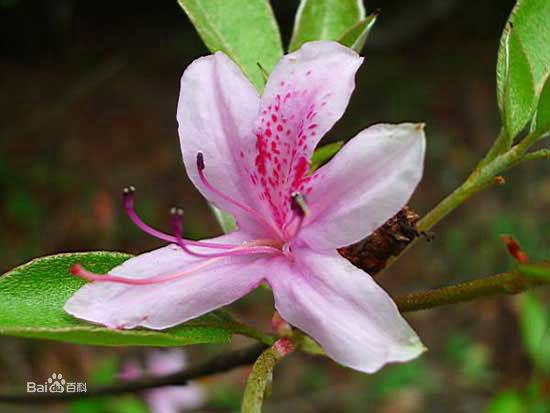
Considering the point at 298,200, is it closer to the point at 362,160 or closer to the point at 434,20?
the point at 362,160

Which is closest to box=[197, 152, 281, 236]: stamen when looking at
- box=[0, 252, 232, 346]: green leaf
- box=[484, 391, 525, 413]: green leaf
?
box=[0, 252, 232, 346]: green leaf

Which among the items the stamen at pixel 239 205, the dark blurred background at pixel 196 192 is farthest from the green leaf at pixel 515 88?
the dark blurred background at pixel 196 192

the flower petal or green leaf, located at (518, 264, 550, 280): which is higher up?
green leaf, located at (518, 264, 550, 280)

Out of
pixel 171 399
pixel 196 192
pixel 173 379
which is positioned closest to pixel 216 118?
pixel 173 379

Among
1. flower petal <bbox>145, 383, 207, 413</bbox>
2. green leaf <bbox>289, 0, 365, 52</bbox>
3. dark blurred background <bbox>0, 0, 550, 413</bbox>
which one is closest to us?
green leaf <bbox>289, 0, 365, 52</bbox>

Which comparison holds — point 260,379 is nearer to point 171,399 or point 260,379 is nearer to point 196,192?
point 171,399

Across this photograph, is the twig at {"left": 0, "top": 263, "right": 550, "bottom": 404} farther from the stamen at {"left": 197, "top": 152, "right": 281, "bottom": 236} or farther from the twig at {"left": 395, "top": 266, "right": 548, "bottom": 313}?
the stamen at {"left": 197, "top": 152, "right": 281, "bottom": 236}
